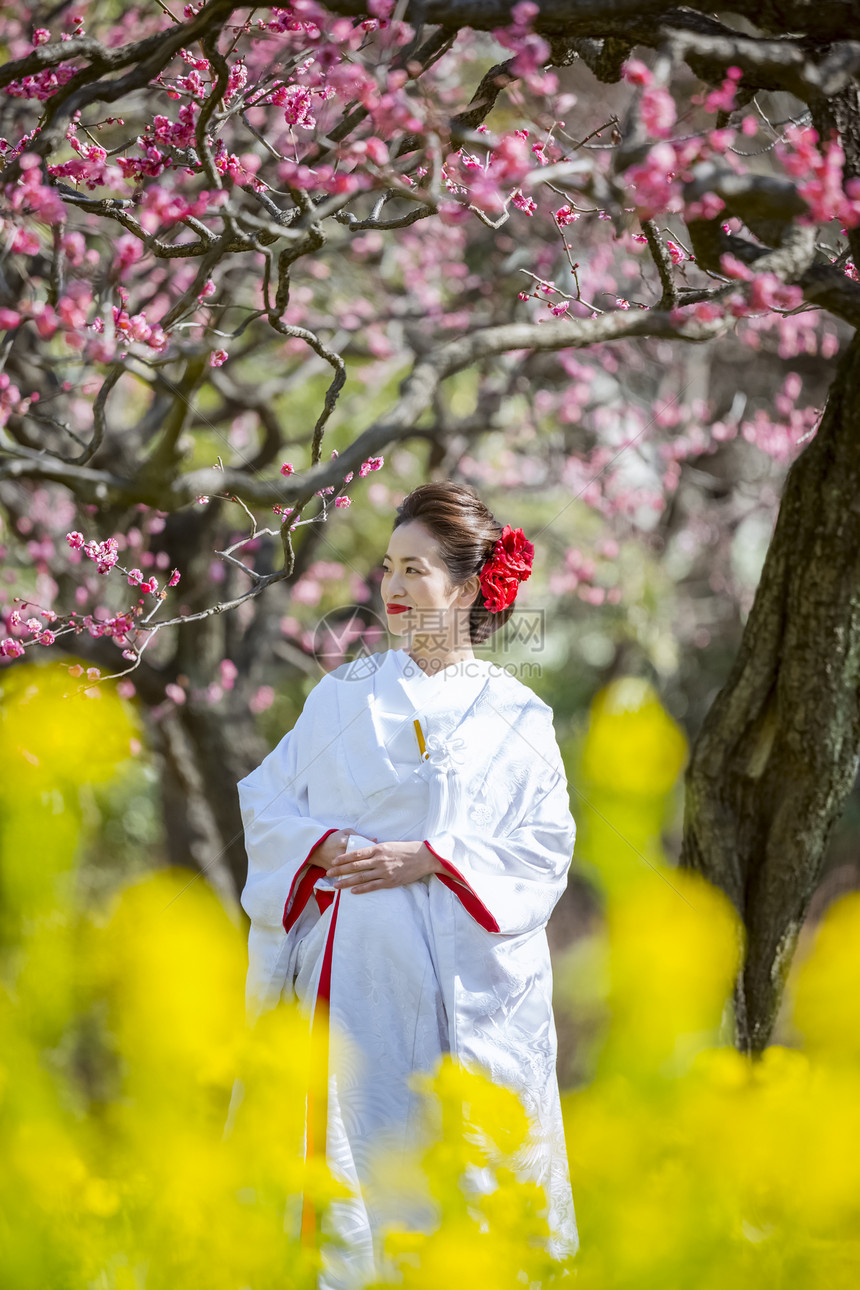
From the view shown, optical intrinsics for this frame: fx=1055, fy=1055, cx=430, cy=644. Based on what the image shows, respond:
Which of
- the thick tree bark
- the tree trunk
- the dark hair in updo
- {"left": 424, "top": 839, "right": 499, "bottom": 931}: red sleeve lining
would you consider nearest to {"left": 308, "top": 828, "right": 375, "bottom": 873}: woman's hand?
{"left": 424, "top": 839, "right": 499, "bottom": 931}: red sleeve lining

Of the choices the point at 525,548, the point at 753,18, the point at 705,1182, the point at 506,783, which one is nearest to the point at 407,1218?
the point at 506,783

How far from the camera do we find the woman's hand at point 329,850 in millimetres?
2145

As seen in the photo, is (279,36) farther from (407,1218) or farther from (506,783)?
(407,1218)

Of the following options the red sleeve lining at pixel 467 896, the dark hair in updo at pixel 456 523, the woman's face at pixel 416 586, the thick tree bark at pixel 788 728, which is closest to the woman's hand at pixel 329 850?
the red sleeve lining at pixel 467 896

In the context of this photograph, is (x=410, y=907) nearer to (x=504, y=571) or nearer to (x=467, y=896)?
(x=467, y=896)

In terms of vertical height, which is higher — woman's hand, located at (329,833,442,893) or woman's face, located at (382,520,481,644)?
woman's face, located at (382,520,481,644)

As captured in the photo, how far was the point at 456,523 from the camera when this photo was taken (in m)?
2.33

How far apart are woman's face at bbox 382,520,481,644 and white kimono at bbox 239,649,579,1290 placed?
0.35ft

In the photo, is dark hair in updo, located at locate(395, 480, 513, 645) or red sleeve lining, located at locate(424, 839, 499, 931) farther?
dark hair in updo, located at locate(395, 480, 513, 645)

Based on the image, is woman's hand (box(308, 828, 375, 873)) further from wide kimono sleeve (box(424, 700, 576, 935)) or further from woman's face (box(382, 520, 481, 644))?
woman's face (box(382, 520, 481, 644))

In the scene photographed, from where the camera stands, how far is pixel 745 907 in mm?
2709

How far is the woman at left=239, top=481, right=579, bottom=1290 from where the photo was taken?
6.79ft

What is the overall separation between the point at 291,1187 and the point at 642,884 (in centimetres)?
165

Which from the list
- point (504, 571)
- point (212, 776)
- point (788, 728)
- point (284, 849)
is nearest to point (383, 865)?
point (284, 849)
